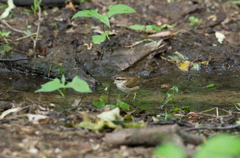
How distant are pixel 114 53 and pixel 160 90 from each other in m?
1.89

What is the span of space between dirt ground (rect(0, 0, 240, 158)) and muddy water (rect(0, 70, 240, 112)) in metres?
0.06

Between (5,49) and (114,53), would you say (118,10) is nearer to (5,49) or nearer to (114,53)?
(114,53)

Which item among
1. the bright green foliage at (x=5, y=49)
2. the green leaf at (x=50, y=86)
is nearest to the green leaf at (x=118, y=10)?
the bright green foliage at (x=5, y=49)

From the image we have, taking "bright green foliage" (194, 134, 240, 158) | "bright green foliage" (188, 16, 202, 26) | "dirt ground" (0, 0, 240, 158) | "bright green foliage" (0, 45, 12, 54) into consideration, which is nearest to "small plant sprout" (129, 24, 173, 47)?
"dirt ground" (0, 0, 240, 158)

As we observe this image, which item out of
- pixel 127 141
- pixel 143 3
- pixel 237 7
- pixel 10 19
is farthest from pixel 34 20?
pixel 237 7

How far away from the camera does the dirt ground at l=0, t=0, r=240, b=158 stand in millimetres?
3425

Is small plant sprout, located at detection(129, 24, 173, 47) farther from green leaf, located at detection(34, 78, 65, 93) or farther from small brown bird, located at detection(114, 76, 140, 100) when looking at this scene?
green leaf, located at detection(34, 78, 65, 93)

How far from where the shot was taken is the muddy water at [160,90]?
16.1 ft

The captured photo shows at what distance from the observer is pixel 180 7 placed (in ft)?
28.5

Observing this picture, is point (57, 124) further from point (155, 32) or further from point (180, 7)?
point (180, 7)

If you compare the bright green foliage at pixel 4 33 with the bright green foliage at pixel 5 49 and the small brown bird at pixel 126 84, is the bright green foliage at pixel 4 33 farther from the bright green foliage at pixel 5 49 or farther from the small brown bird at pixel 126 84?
the small brown bird at pixel 126 84

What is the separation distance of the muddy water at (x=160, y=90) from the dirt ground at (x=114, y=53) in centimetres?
6

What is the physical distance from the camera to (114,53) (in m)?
6.86

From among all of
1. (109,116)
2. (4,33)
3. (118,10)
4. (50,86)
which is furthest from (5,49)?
(109,116)
